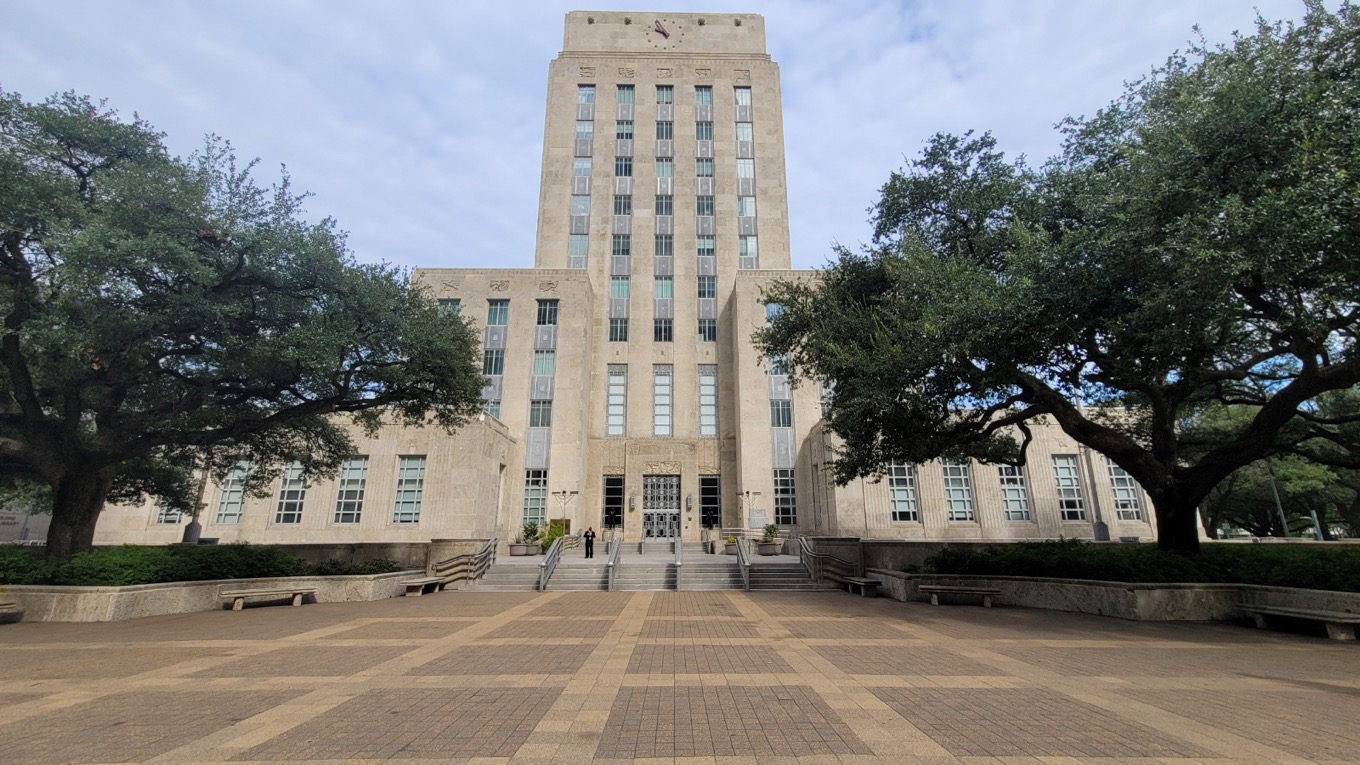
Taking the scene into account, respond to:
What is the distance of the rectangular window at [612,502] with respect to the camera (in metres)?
35.9

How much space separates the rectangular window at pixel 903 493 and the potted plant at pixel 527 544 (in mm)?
17499

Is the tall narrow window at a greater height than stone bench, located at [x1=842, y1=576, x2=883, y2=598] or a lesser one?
greater

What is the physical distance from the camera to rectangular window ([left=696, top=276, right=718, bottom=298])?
Answer: 4088 centimetres

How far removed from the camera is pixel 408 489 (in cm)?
2869

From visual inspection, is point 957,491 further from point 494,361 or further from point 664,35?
point 664,35

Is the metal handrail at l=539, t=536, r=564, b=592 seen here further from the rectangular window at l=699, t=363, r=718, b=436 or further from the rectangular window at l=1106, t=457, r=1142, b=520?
the rectangular window at l=1106, t=457, r=1142, b=520

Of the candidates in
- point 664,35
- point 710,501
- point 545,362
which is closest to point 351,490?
point 545,362

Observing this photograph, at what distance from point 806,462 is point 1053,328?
22242mm

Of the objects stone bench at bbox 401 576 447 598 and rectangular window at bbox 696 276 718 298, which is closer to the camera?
stone bench at bbox 401 576 447 598

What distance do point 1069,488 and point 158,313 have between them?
37197 mm

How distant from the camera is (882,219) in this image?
1892cm

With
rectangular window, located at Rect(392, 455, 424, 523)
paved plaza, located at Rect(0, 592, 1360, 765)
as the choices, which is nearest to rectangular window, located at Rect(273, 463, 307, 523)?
rectangular window, located at Rect(392, 455, 424, 523)

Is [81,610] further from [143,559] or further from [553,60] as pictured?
[553,60]

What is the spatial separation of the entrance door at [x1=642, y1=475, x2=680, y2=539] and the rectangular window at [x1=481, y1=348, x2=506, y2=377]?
11.1 m
